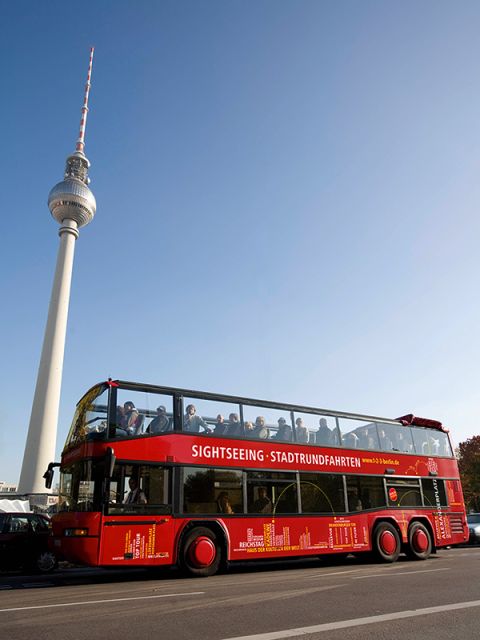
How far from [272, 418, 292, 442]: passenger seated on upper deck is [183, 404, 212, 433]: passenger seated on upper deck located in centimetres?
196

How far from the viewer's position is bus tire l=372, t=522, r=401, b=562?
13859 mm

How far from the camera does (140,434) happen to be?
426 inches

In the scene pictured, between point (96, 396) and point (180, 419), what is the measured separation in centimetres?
188

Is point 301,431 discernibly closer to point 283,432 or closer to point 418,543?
point 283,432

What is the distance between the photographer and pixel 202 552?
1087 cm

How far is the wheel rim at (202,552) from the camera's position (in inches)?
425

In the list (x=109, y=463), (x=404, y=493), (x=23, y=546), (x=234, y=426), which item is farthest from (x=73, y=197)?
(x=109, y=463)

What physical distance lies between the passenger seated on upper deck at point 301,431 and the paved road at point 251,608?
3.36 m

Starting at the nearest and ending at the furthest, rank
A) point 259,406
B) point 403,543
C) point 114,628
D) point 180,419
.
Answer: point 114,628 < point 180,419 < point 259,406 < point 403,543

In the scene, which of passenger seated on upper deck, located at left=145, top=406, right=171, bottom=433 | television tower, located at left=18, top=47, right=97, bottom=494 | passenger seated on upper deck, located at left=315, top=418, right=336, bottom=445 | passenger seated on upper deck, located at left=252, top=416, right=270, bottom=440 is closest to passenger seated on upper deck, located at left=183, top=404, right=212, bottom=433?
passenger seated on upper deck, located at left=145, top=406, right=171, bottom=433

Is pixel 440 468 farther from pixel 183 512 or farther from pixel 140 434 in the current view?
pixel 140 434

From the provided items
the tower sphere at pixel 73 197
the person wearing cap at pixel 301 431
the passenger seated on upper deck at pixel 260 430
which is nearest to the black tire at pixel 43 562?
the passenger seated on upper deck at pixel 260 430

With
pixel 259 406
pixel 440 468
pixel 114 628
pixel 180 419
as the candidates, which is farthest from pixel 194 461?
pixel 440 468

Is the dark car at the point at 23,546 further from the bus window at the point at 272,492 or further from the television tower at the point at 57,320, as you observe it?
the television tower at the point at 57,320
